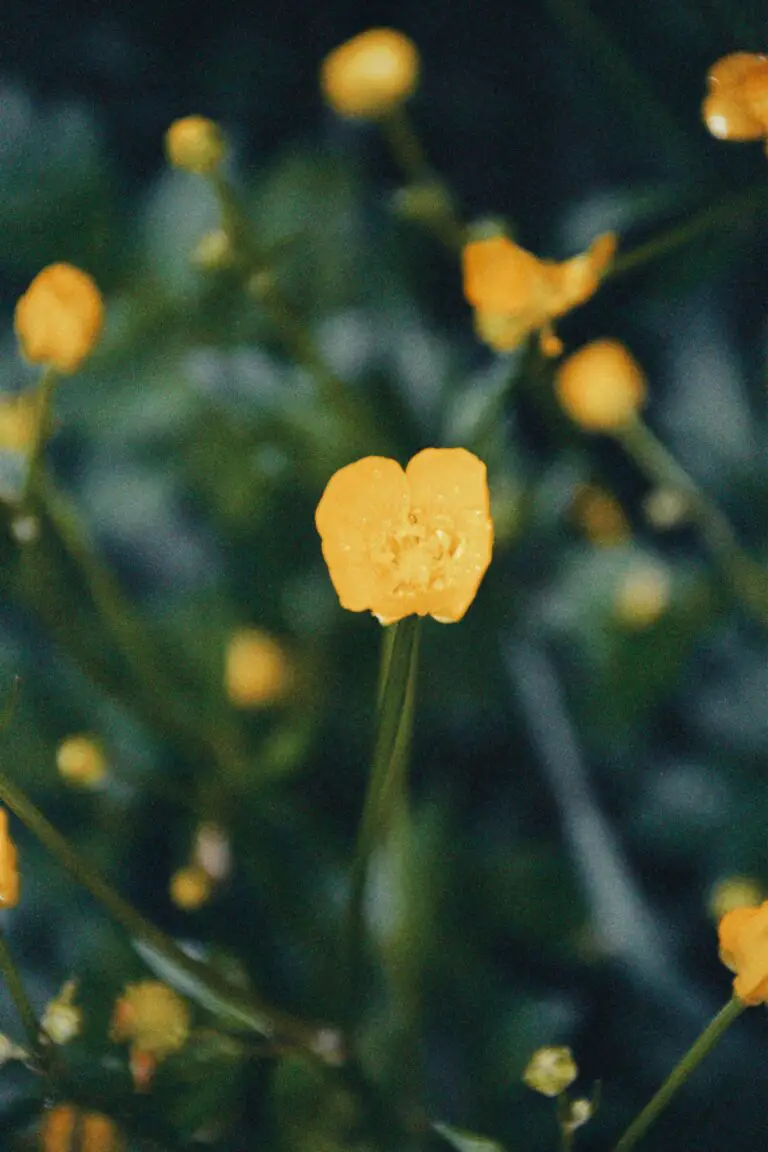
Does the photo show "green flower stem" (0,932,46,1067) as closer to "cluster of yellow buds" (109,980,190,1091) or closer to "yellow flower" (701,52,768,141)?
"cluster of yellow buds" (109,980,190,1091)

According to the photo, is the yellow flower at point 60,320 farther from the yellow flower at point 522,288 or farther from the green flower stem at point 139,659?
the yellow flower at point 522,288

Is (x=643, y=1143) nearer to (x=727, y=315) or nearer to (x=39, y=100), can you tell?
(x=727, y=315)

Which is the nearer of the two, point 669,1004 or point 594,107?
point 669,1004

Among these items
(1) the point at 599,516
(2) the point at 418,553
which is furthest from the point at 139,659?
(1) the point at 599,516

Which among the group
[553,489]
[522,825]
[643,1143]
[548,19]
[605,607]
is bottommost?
[643,1143]

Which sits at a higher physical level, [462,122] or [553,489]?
[462,122]

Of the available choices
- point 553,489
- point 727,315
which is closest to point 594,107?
point 727,315
